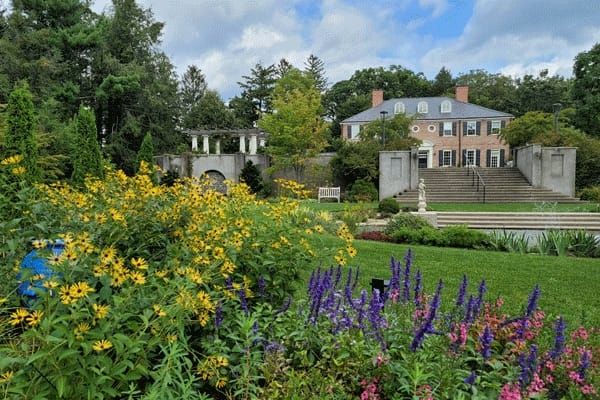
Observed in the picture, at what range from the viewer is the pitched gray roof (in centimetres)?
3216

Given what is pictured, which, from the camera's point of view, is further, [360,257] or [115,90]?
[115,90]

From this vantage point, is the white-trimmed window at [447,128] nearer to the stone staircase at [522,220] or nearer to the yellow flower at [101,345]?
the stone staircase at [522,220]

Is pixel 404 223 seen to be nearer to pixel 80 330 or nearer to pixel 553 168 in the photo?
pixel 80 330

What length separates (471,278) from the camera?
5.46 metres

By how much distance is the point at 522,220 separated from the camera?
477 inches

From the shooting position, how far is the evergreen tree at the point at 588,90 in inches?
1104

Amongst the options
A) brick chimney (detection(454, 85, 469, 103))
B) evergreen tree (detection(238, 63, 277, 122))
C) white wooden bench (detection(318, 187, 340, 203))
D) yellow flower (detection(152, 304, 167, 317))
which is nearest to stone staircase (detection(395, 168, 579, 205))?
white wooden bench (detection(318, 187, 340, 203))

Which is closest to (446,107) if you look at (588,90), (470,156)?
(470,156)

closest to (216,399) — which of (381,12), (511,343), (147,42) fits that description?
(511,343)

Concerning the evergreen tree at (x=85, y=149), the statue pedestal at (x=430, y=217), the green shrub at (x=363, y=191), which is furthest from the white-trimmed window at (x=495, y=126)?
the evergreen tree at (x=85, y=149)

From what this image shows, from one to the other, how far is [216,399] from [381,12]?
29.7 ft

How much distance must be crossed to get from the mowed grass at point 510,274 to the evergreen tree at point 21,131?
750 centimetres

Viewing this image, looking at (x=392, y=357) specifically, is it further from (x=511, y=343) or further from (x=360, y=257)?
(x=360, y=257)

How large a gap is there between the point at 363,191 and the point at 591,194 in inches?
372
